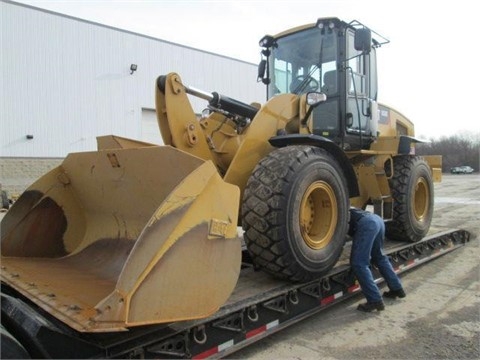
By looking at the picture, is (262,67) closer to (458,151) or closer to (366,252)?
(366,252)

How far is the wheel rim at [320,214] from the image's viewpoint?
14.2 ft

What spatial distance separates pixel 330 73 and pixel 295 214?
8.10 feet

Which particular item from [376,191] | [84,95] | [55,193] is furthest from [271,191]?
[84,95]

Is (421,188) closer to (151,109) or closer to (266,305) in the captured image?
(266,305)

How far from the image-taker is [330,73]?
18.3 ft

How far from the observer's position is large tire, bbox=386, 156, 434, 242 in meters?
6.38

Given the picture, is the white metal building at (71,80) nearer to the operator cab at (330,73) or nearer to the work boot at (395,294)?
the operator cab at (330,73)

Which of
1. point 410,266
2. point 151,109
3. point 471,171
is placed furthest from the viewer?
point 471,171

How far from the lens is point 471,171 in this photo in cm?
5256

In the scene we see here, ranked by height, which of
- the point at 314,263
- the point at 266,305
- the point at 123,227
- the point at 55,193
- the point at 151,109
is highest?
the point at 151,109

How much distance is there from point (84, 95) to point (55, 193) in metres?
15.2

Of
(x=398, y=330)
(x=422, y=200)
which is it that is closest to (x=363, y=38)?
(x=398, y=330)

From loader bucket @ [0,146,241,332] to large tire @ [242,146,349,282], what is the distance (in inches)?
26.2

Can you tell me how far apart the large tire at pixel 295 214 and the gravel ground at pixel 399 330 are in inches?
21.3
